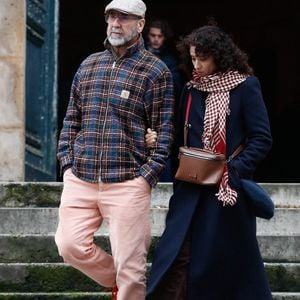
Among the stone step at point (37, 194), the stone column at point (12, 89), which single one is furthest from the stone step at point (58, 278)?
the stone column at point (12, 89)

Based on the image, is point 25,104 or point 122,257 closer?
point 122,257

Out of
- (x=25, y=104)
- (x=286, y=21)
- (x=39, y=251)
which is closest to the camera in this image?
(x=39, y=251)

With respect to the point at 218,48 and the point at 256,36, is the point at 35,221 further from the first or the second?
the point at 256,36

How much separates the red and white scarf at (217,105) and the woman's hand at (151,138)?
0.99 ft

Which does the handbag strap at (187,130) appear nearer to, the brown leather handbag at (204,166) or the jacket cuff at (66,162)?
the brown leather handbag at (204,166)

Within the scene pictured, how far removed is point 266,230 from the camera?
29.5ft

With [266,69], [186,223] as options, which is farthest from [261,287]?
[266,69]

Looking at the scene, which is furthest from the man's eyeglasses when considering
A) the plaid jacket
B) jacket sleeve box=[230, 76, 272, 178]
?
jacket sleeve box=[230, 76, 272, 178]

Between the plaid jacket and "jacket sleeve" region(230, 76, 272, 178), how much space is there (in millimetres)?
439

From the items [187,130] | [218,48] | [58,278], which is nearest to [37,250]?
[58,278]

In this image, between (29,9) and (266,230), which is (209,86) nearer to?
(266,230)

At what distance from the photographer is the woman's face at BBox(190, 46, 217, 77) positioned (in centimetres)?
703

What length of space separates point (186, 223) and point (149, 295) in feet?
1.40

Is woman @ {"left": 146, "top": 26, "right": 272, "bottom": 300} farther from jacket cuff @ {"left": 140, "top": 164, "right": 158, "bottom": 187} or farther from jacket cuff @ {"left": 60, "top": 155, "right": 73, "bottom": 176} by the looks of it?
jacket cuff @ {"left": 60, "top": 155, "right": 73, "bottom": 176}
